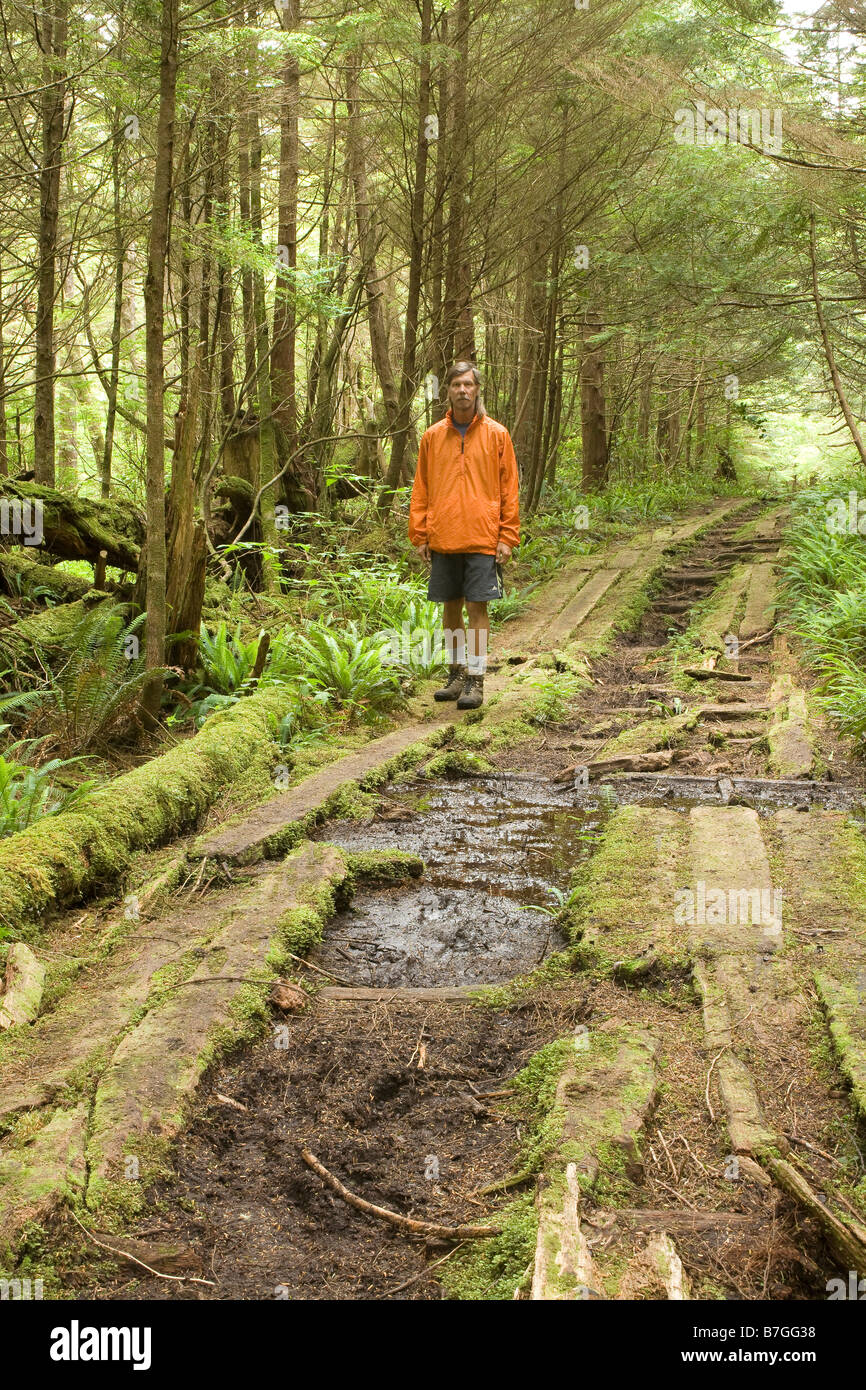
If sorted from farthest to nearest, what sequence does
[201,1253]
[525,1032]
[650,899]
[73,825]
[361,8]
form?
[361,8]
[73,825]
[650,899]
[525,1032]
[201,1253]

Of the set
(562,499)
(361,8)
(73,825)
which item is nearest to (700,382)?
(562,499)

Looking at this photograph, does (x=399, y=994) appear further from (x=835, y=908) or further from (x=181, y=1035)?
(x=835, y=908)

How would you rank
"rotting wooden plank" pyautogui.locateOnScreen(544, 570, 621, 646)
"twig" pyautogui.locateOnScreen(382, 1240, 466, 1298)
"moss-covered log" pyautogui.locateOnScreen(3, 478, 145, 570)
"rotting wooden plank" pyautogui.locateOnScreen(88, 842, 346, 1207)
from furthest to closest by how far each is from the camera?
"rotting wooden plank" pyautogui.locateOnScreen(544, 570, 621, 646), "moss-covered log" pyautogui.locateOnScreen(3, 478, 145, 570), "rotting wooden plank" pyautogui.locateOnScreen(88, 842, 346, 1207), "twig" pyautogui.locateOnScreen(382, 1240, 466, 1298)

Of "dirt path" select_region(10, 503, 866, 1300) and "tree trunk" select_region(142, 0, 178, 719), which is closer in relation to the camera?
"dirt path" select_region(10, 503, 866, 1300)

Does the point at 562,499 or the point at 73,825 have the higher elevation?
the point at 562,499

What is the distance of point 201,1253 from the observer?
2170 millimetres

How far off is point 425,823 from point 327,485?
312 inches

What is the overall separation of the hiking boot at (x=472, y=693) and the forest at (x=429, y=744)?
6cm

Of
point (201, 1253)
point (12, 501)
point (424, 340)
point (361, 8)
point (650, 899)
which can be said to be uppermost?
point (361, 8)

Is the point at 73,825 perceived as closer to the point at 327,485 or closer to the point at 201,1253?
the point at 201,1253

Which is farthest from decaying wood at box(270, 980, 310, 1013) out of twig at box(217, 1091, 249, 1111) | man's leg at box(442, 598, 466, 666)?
man's leg at box(442, 598, 466, 666)

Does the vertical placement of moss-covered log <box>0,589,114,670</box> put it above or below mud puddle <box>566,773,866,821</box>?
above

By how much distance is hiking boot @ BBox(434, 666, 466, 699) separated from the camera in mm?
7371

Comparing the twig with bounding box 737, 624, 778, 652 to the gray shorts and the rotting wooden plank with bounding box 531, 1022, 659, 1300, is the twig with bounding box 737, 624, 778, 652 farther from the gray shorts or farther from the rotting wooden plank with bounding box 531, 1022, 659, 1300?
the rotting wooden plank with bounding box 531, 1022, 659, 1300
